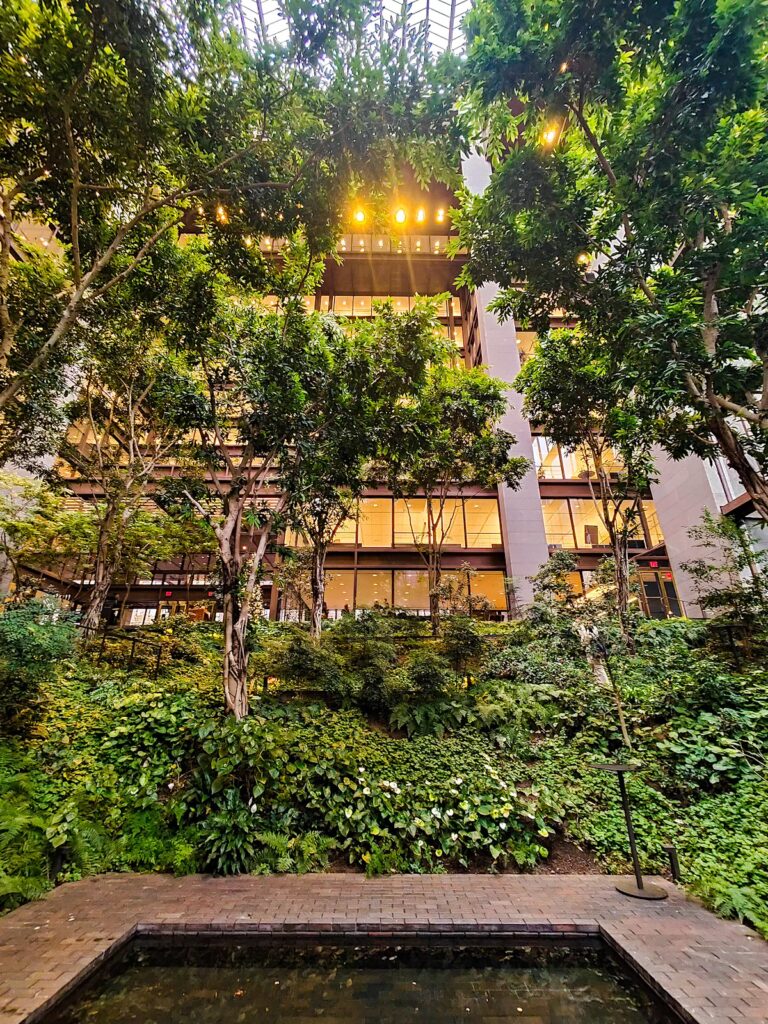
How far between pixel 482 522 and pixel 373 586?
7.12m

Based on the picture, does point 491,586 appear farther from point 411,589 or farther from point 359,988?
point 359,988

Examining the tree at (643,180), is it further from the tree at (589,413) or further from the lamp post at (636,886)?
the lamp post at (636,886)

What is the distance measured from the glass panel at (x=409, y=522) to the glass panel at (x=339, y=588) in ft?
10.6

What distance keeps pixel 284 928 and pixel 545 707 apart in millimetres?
6549

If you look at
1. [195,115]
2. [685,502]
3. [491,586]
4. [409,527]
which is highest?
[409,527]

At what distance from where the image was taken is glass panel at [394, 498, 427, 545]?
23.7 meters

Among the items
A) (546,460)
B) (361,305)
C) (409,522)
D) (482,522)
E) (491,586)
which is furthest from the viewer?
(361,305)

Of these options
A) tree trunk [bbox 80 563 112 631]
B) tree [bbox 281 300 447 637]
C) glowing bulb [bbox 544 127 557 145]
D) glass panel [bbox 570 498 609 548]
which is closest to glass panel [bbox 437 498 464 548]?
glass panel [bbox 570 498 609 548]

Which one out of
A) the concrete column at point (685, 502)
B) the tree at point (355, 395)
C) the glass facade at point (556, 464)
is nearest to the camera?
the tree at point (355, 395)

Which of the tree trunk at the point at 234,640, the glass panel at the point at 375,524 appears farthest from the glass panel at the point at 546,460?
the tree trunk at the point at 234,640

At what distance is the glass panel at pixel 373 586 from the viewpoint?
904 inches

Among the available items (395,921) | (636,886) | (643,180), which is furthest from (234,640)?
(643,180)

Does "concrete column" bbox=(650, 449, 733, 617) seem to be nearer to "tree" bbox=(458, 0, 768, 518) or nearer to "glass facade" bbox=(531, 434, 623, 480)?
"glass facade" bbox=(531, 434, 623, 480)

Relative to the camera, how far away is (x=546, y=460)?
981 inches
